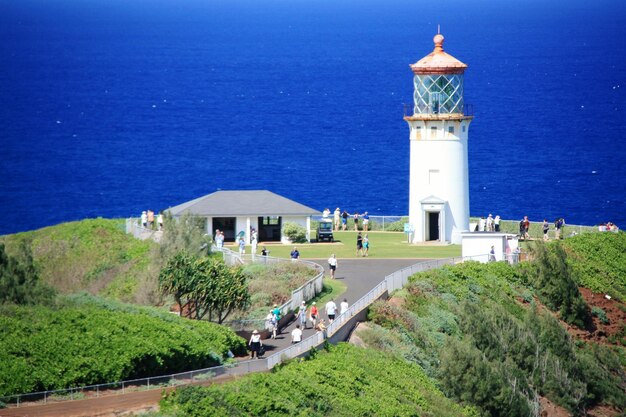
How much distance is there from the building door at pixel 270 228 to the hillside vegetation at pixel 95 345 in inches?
841

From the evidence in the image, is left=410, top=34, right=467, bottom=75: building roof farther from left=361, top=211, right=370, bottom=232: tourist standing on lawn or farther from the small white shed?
the small white shed

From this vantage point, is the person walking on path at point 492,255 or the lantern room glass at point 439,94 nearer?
the person walking on path at point 492,255

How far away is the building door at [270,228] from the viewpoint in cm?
6181

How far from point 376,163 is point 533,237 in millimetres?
74772

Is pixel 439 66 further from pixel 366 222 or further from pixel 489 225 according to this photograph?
pixel 366 222

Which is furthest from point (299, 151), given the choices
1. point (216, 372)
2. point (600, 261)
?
point (216, 372)

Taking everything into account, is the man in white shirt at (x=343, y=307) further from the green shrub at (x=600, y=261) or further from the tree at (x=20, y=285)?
the green shrub at (x=600, y=261)

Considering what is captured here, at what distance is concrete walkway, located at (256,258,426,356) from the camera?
42719 mm

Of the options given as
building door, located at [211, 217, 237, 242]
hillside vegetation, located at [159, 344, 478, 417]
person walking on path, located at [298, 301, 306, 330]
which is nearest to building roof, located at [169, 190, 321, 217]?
building door, located at [211, 217, 237, 242]

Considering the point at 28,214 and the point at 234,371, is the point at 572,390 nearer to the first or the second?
the point at 234,371

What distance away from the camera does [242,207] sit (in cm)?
6212

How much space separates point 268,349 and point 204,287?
3.29 metres

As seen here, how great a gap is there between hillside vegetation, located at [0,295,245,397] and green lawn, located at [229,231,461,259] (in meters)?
17.6

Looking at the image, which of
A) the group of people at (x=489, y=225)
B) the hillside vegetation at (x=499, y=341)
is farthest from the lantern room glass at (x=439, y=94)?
the hillside vegetation at (x=499, y=341)
